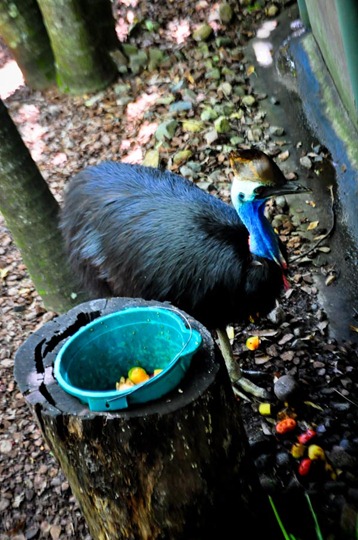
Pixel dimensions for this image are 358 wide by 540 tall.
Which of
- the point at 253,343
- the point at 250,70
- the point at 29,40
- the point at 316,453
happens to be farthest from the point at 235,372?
the point at 29,40

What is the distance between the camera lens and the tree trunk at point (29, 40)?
19.1 ft

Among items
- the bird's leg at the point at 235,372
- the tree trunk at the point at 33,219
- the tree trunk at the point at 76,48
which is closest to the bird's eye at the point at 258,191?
the bird's leg at the point at 235,372

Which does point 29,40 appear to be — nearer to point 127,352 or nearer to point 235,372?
point 235,372

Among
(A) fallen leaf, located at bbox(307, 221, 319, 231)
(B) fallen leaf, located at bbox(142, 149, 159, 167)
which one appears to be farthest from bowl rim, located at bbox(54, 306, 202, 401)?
(B) fallen leaf, located at bbox(142, 149, 159, 167)

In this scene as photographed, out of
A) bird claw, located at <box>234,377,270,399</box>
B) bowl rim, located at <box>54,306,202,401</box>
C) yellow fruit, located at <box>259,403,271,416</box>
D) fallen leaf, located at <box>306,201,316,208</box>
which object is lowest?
yellow fruit, located at <box>259,403,271,416</box>

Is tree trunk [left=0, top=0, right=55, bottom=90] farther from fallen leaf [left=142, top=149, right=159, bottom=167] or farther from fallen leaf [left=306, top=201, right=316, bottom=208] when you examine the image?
fallen leaf [left=306, top=201, right=316, bottom=208]

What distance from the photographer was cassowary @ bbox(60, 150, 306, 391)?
2955 millimetres

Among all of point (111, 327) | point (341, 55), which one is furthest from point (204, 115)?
point (111, 327)

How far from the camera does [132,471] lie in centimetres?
197

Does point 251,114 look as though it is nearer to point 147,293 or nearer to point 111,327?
point 147,293

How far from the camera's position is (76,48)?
5.97m

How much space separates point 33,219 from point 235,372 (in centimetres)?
140

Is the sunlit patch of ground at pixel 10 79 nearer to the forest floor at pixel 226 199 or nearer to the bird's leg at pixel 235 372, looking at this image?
the forest floor at pixel 226 199

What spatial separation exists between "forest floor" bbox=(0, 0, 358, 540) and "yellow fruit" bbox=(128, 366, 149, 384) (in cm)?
84
